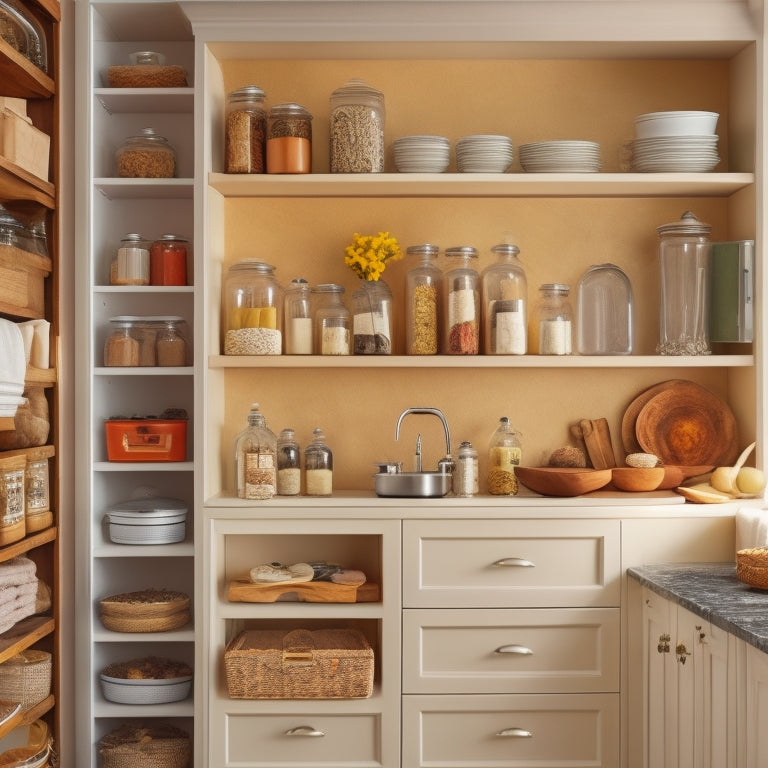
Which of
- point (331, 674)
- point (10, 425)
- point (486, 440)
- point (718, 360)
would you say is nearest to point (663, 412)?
point (718, 360)

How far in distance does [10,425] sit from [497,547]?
1.49m

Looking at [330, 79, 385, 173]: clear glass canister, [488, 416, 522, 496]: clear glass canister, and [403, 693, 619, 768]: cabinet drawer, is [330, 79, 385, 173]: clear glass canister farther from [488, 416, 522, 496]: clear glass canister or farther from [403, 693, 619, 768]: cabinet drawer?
[403, 693, 619, 768]: cabinet drawer

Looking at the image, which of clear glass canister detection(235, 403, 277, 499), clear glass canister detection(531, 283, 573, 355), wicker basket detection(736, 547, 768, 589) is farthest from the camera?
clear glass canister detection(531, 283, 573, 355)

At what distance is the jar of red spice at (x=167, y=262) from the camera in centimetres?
319

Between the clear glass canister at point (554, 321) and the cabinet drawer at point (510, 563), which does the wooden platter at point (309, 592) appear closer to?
the cabinet drawer at point (510, 563)

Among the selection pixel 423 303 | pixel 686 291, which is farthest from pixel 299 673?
pixel 686 291

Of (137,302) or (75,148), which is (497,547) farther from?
(75,148)

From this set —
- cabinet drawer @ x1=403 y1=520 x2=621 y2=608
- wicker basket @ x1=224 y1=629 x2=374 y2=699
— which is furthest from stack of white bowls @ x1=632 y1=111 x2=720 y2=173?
wicker basket @ x1=224 y1=629 x2=374 y2=699

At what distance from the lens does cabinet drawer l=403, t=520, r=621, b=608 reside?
9.88ft

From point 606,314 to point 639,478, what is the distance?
1.86ft

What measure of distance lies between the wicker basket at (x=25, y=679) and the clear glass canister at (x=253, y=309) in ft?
→ 3.65

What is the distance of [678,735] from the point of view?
2.59m

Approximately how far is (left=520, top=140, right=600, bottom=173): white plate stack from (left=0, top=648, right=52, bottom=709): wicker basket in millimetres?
2200

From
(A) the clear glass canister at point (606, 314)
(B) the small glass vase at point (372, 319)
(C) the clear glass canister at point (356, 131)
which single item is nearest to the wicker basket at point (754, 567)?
(A) the clear glass canister at point (606, 314)
